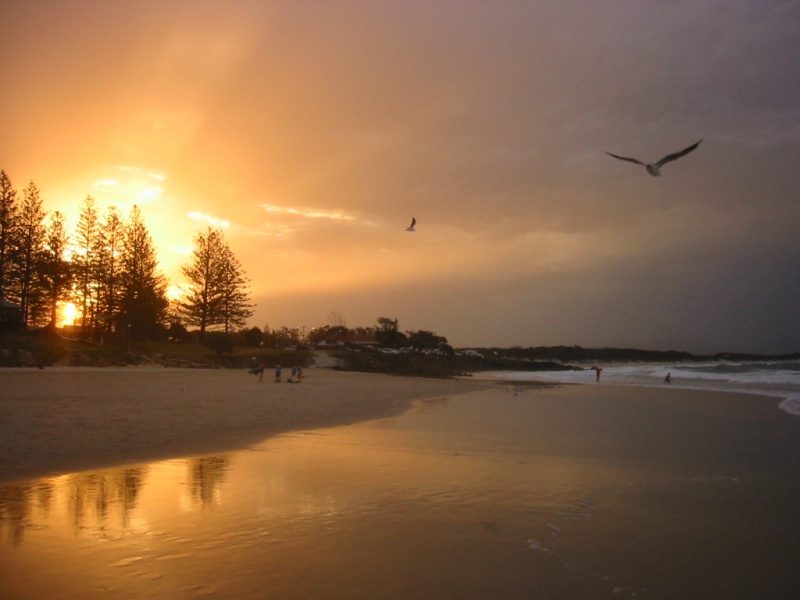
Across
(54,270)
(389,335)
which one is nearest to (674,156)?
(54,270)

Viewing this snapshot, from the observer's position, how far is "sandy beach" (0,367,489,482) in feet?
30.2

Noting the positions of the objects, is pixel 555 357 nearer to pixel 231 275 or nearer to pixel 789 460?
pixel 231 275

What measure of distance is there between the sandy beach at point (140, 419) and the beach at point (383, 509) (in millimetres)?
76

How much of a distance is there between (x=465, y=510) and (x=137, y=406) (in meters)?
10.6

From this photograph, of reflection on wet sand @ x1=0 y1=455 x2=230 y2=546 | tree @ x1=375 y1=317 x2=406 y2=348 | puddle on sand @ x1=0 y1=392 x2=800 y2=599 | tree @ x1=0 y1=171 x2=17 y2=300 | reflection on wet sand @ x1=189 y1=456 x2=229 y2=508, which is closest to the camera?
puddle on sand @ x1=0 y1=392 x2=800 y2=599

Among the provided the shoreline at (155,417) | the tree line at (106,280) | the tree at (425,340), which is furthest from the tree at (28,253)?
the tree at (425,340)

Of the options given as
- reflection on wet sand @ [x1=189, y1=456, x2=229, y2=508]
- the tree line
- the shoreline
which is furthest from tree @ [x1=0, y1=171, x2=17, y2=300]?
reflection on wet sand @ [x1=189, y1=456, x2=229, y2=508]

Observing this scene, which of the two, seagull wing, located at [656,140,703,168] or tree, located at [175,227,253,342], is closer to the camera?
seagull wing, located at [656,140,703,168]

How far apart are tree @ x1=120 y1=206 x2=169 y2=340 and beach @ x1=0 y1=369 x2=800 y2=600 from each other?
3690 centimetres

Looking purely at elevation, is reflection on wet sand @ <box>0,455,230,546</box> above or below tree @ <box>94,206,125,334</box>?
below

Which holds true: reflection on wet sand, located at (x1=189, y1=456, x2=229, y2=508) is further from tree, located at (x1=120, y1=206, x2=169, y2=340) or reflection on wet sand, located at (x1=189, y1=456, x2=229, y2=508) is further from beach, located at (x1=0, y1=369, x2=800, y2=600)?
tree, located at (x1=120, y1=206, x2=169, y2=340)

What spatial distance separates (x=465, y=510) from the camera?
6.68 metres

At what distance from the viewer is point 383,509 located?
6.69 meters

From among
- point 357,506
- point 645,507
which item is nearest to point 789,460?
point 645,507
